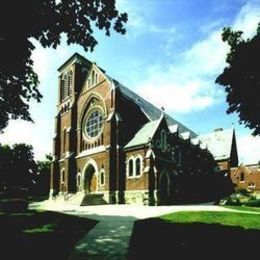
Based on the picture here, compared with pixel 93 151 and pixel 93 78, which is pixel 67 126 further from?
pixel 93 78

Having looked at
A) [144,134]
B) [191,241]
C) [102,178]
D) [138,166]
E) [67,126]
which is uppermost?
[67,126]

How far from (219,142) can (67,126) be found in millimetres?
27621

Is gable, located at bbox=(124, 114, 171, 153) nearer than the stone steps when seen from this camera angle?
No

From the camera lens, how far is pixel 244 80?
1334 centimetres

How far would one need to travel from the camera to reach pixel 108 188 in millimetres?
35344

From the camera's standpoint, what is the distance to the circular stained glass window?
131 ft

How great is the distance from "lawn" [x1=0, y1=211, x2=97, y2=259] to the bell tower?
893 inches

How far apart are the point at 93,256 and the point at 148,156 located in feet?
79.9

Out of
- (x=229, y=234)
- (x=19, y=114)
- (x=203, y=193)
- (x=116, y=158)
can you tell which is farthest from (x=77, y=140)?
(x=229, y=234)

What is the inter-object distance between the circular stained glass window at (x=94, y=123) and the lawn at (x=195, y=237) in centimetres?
2182

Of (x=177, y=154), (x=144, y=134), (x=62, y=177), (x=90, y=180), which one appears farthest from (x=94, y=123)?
(x=177, y=154)

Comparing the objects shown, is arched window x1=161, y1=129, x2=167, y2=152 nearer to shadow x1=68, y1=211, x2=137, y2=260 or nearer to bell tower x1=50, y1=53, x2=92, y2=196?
bell tower x1=50, y1=53, x2=92, y2=196

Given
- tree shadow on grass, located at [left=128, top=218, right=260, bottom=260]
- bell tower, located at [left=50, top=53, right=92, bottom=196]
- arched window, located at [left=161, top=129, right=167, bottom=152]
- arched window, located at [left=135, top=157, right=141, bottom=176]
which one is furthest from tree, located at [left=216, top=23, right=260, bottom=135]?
bell tower, located at [left=50, top=53, right=92, bottom=196]

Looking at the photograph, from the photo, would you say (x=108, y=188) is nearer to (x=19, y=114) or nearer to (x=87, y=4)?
(x=19, y=114)
